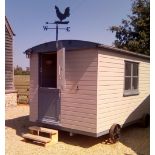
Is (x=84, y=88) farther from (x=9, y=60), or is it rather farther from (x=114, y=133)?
(x=9, y=60)

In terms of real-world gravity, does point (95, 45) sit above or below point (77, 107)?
above

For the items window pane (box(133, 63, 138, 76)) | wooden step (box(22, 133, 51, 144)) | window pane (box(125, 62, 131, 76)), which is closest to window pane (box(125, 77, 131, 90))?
window pane (box(125, 62, 131, 76))

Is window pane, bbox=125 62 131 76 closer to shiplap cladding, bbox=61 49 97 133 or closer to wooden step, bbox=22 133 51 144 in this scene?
shiplap cladding, bbox=61 49 97 133

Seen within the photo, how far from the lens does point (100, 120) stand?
6125 millimetres

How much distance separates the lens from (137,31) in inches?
603

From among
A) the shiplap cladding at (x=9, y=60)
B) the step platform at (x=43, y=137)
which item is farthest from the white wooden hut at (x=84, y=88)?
the shiplap cladding at (x=9, y=60)

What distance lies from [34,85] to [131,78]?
2.84 m

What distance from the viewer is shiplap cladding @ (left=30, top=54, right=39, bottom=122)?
7320mm

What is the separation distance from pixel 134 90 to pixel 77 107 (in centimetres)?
242

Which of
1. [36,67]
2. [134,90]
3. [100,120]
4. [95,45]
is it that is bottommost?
[100,120]

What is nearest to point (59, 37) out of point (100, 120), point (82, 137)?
point (100, 120)

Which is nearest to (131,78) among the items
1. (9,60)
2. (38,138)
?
(38,138)
